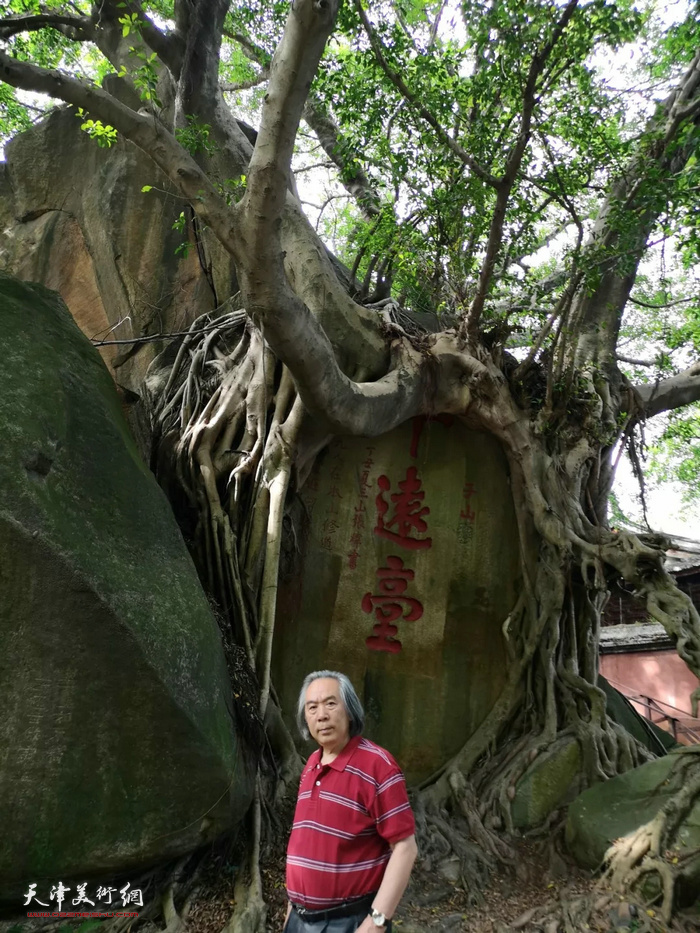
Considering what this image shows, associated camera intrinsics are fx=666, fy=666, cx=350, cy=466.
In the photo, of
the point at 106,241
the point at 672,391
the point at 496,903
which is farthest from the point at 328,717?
the point at 106,241

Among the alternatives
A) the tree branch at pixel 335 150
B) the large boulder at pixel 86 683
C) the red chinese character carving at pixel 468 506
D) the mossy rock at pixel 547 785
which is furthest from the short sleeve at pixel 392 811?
the tree branch at pixel 335 150

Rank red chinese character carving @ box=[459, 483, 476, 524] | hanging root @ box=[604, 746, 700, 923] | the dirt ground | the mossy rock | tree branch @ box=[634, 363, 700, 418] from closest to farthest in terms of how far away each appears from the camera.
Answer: the dirt ground → hanging root @ box=[604, 746, 700, 923] → the mossy rock → red chinese character carving @ box=[459, 483, 476, 524] → tree branch @ box=[634, 363, 700, 418]

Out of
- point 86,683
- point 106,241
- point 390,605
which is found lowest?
point 86,683

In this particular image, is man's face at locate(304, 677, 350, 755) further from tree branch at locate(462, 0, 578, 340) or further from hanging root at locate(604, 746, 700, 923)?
tree branch at locate(462, 0, 578, 340)

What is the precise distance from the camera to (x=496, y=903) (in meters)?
3.25

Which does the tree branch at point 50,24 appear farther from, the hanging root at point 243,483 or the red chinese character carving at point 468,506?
the red chinese character carving at point 468,506

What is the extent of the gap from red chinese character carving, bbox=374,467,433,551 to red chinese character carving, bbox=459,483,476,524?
0.27 metres

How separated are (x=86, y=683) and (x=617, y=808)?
106 inches

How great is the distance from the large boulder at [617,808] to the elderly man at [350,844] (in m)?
2.21

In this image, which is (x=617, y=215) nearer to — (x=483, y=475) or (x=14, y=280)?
(x=483, y=475)

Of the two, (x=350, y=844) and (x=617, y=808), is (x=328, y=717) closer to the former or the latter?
(x=350, y=844)

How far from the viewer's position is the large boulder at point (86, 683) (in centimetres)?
229

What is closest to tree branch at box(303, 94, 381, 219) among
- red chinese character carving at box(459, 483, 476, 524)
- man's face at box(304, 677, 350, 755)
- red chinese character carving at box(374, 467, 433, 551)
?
red chinese character carving at box(374, 467, 433, 551)

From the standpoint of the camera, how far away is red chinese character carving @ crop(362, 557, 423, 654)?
4551 mm
